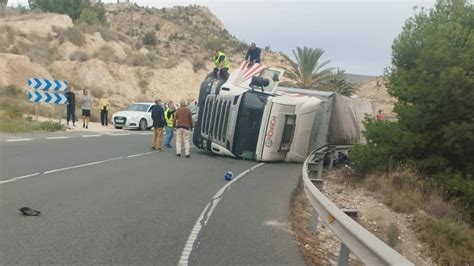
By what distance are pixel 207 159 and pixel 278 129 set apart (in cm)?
251

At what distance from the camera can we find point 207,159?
17.0 m

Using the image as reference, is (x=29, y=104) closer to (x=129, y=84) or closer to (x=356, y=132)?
(x=129, y=84)

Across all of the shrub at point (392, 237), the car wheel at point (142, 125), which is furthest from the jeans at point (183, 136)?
the car wheel at point (142, 125)

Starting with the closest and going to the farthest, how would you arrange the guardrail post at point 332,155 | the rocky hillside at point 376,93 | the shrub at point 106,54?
the guardrail post at point 332,155
the shrub at point 106,54
the rocky hillside at point 376,93

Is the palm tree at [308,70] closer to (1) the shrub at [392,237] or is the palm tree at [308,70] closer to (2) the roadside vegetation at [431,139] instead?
(2) the roadside vegetation at [431,139]

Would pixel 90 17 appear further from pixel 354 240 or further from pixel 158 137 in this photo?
pixel 354 240

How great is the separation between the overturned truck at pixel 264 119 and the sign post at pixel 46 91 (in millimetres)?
8978

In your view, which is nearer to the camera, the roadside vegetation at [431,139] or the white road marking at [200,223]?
the white road marking at [200,223]

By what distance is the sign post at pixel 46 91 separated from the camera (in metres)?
24.2

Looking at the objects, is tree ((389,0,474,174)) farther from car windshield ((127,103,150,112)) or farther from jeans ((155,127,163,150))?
car windshield ((127,103,150,112))

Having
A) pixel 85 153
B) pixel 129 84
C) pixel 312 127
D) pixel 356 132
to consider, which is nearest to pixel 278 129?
pixel 312 127

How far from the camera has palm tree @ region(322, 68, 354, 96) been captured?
45156mm

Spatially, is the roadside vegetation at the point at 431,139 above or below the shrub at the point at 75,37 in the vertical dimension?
below

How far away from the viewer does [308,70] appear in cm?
4284
